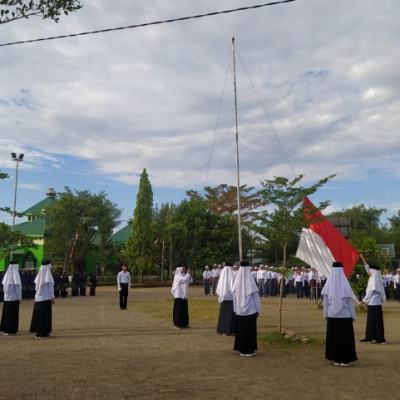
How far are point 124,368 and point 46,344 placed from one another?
11.0ft

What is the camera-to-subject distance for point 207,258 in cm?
4134

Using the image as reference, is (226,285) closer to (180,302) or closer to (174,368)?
(180,302)

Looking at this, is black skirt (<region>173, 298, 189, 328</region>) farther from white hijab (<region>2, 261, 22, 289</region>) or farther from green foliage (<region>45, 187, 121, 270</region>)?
green foliage (<region>45, 187, 121, 270</region>)

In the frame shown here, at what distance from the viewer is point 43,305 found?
456 inches

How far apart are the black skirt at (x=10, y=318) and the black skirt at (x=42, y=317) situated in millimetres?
736

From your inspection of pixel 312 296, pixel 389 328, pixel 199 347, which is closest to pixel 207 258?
pixel 312 296

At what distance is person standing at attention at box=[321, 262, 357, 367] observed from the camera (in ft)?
27.8

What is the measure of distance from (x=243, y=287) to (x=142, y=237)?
32.2m

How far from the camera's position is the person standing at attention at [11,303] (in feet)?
39.4

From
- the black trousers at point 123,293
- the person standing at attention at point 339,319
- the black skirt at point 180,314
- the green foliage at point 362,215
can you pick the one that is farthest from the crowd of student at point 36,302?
the green foliage at point 362,215

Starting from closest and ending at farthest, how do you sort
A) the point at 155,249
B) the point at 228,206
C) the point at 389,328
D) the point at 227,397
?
the point at 227,397
the point at 389,328
the point at 155,249
the point at 228,206

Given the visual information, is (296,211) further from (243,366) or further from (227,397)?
(227,397)

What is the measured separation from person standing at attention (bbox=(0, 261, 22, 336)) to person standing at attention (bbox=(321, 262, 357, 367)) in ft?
Answer: 26.8

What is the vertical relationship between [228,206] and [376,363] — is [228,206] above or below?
above
